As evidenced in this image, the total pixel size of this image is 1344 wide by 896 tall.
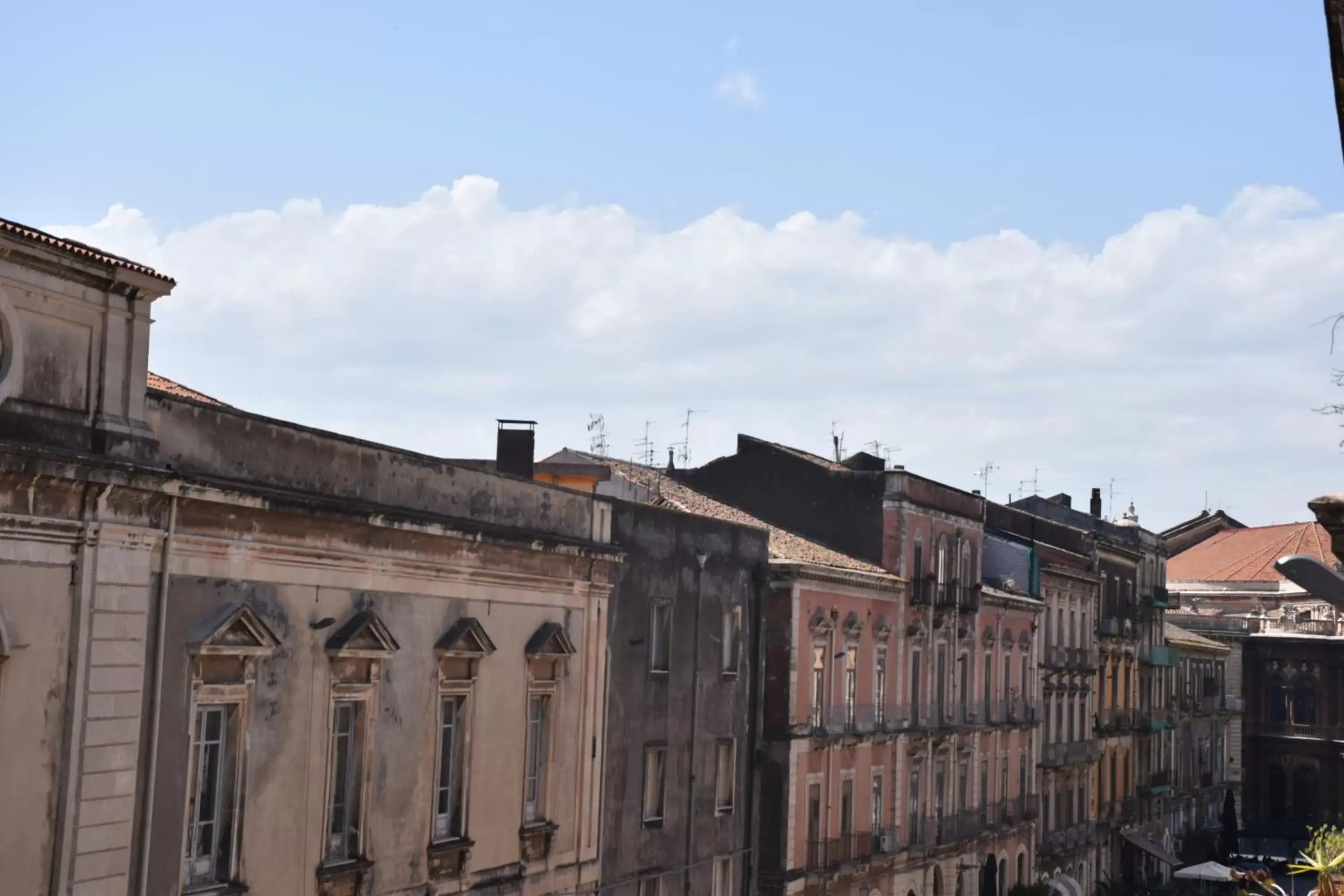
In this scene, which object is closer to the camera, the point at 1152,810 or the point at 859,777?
the point at 859,777

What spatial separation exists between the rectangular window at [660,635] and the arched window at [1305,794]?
202ft

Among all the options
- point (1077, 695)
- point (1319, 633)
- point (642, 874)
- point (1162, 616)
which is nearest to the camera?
point (642, 874)

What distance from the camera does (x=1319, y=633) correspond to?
84812 mm

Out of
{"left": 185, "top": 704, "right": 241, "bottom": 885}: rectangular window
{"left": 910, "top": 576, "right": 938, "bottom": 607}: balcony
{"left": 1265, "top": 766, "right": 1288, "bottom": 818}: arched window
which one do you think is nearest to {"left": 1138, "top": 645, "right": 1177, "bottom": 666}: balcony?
{"left": 1265, "top": 766, "right": 1288, "bottom": 818}: arched window

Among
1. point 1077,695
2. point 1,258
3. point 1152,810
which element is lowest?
point 1152,810

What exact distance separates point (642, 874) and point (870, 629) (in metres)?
12.6

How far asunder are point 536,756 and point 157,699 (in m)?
9.58

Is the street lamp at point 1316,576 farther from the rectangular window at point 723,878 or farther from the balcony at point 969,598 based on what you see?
the balcony at point 969,598

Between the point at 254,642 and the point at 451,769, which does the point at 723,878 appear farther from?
the point at 254,642

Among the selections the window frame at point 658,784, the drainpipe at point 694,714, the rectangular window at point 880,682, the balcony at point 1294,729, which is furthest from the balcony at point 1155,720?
the window frame at point 658,784

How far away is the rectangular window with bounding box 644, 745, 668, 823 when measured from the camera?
3108 centimetres

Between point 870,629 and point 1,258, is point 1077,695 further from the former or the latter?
point 1,258

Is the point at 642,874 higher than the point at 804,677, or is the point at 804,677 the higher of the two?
the point at 804,677

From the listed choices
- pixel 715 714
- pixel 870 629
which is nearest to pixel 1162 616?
pixel 870 629
